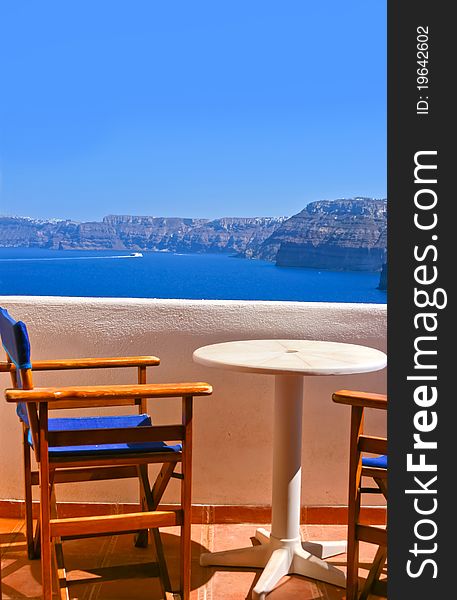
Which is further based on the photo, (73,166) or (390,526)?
(73,166)

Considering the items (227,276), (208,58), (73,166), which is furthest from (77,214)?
(208,58)

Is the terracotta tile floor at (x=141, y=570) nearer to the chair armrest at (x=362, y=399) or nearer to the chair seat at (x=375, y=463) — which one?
the chair seat at (x=375, y=463)

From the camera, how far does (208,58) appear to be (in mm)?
42750

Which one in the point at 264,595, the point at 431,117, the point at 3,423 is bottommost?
the point at 264,595

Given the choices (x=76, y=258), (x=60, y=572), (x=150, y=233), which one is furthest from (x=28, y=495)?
(x=150, y=233)

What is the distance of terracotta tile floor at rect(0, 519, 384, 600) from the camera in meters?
2.41

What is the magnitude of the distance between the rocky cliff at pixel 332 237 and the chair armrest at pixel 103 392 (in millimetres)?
33280

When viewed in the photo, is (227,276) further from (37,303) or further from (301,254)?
(37,303)

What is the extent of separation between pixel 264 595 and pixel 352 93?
142ft

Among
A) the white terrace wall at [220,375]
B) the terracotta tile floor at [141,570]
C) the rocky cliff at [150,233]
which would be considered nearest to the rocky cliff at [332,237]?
the rocky cliff at [150,233]

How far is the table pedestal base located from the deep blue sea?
33237 millimetres

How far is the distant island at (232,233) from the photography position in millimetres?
37500

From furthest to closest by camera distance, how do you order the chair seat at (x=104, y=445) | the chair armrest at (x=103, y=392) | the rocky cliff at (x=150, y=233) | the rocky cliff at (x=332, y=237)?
the rocky cliff at (x=150, y=233) < the rocky cliff at (x=332, y=237) < the chair seat at (x=104, y=445) < the chair armrest at (x=103, y=392)

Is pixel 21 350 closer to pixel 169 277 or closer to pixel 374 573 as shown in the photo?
pixel 374 573
